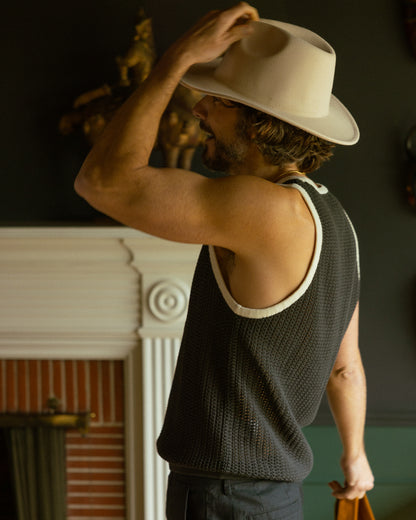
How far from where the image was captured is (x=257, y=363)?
1131 millimetres

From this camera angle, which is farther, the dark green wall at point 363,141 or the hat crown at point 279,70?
the dark green wall at point 363,141

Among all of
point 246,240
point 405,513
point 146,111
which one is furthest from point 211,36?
point 405,513

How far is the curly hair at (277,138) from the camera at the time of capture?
1.14 metres

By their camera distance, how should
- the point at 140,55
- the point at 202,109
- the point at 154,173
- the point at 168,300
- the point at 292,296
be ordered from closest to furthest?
the point at 154,173, the point at 292,296, the point at 202,109, the point at 140,55, the point at 168,300

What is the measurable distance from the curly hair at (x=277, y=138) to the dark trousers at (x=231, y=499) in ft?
1.86

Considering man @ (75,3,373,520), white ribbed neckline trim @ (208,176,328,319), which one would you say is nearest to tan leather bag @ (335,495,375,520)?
man @ (75,3,373,520)

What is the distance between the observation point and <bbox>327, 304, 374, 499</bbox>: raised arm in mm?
1451

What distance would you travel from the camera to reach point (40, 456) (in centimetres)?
249

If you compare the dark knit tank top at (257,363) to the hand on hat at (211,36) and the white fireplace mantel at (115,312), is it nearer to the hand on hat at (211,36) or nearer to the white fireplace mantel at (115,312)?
the hand on hat at (211,36)

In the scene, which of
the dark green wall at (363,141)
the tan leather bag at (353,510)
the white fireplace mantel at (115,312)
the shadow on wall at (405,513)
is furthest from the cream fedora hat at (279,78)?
the shadow on wall at (405,513)

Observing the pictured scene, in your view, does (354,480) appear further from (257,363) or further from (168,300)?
(168,300)

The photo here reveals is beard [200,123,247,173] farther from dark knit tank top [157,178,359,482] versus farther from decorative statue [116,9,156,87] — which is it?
decorative statue [116,9,156,87]

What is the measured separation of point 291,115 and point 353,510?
2.74 ft

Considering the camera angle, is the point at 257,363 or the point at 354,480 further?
the point at 354,480
